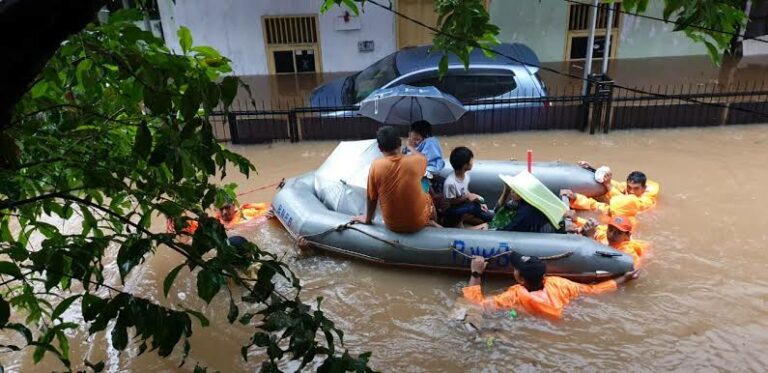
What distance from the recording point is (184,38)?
1980mm

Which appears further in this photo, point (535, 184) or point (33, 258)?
point (535, 184)

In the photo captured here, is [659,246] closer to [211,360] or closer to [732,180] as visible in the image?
[732,180]

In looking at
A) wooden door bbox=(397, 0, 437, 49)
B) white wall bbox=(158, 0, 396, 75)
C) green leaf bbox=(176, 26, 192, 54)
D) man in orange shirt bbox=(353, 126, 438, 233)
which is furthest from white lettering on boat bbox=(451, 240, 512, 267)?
white wall bbox=(158, 0, 396, 75)

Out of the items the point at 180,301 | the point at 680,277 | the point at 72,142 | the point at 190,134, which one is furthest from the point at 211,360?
the point at 680,277

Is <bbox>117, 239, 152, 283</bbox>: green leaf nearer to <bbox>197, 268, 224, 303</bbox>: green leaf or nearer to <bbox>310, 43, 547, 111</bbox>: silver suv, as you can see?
<bbox>197, 268, 224, 303</bbox>: green leaf

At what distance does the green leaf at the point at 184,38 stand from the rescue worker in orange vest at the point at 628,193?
4556 mm

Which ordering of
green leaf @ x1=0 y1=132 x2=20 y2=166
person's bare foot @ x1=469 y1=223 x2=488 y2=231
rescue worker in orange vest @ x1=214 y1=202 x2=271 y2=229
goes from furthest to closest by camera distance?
1. rescue worker in orange vest @ x1=214 y1=202 x2=271 y2=229
2. person's bare foot @ x1=469 y1=223 x2=488 y2=231
3. green leaf @ x1=0 y1=132 x2=20 y2=166

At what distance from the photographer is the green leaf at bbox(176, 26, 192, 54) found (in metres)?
1.95

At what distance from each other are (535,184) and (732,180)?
3.41 m

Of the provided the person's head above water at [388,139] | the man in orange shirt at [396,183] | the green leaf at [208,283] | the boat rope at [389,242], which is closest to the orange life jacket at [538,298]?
the boat rope at [389,242]

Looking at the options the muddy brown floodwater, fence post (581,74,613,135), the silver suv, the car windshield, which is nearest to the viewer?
the muddy brown floodwater

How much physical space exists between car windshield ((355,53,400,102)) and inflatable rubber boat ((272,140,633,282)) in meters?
2.35

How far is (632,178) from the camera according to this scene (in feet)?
18.6

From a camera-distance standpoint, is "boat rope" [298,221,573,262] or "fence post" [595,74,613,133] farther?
"fence post" [595,74,613,133]
